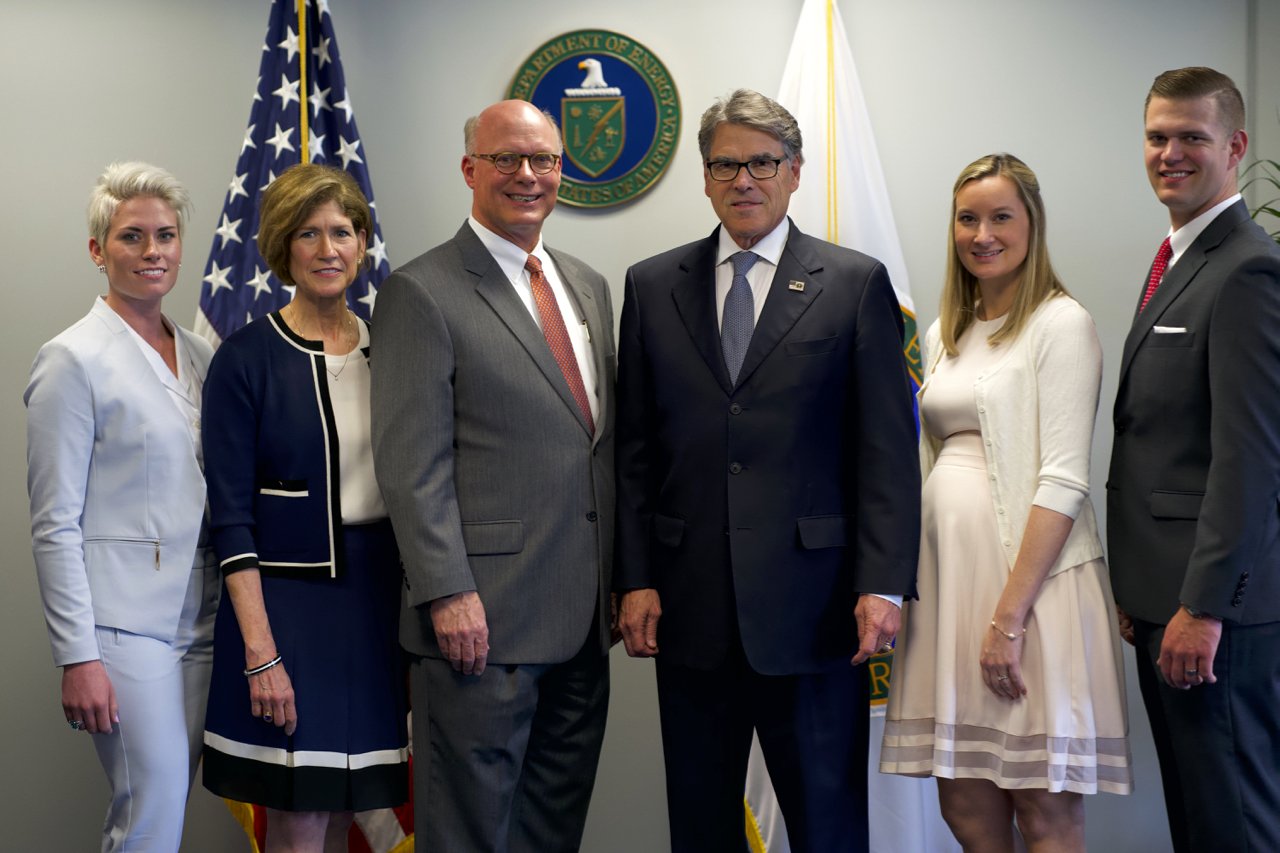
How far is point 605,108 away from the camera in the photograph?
133 inches

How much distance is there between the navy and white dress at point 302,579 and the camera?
2.18 metres

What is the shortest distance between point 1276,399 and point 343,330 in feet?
5.95

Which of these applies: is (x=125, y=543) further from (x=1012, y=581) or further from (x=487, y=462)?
(x=1012, y=581)

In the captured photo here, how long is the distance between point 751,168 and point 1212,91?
91 cm

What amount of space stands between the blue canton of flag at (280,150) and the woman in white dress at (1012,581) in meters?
A: 1.61

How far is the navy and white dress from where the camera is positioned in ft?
7.15

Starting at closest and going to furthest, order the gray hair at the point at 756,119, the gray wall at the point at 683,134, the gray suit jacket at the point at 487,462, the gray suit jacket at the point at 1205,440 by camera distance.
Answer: the gray suit jacket at the point at 1205,440, the gray suit jacket at the point at 487,462, the gray hair at the point at 756,119, the gray wall at the point at 683,134

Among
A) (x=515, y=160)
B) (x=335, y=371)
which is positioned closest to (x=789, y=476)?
(x=515, y=160)

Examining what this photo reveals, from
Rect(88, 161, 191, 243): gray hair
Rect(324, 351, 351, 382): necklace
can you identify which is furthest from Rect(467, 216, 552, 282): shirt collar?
Rect(88, 161, 191, 243): gray hair

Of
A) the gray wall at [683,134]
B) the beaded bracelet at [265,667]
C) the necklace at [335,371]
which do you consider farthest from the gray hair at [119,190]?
the gray wall at [683,134]

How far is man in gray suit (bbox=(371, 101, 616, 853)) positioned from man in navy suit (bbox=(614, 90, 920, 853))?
0.13 metres

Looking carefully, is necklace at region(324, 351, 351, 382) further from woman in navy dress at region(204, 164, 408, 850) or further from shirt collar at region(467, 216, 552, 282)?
shirt collar at region(467, 216, 552, 282)

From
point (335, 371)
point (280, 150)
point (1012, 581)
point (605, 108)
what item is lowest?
point (1012, 581)

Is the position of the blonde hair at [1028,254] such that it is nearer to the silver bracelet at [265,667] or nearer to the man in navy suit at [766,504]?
the man in navy suit at [766,504]
